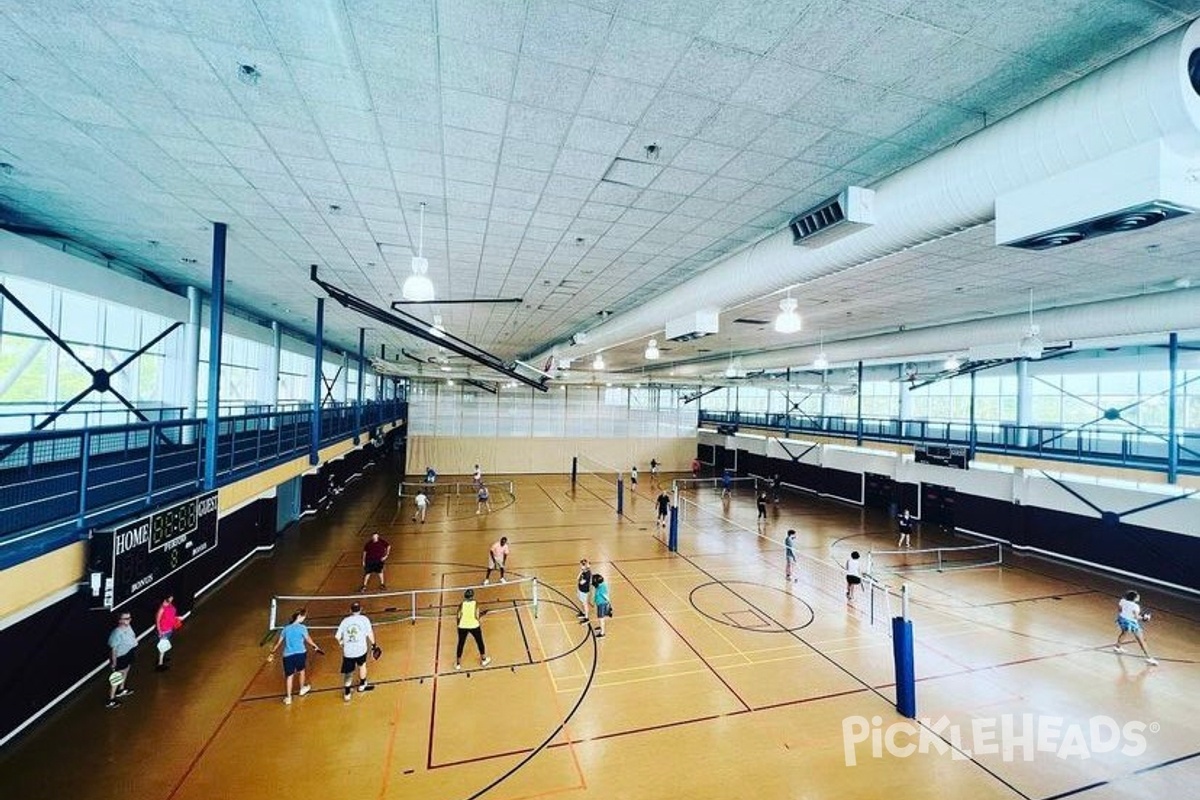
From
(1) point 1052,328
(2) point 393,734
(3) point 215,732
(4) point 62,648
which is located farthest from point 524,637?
(1) point 1052,328

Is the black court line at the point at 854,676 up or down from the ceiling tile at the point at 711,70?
down

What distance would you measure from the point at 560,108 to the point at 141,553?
717 centimetres

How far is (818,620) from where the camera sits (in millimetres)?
10891

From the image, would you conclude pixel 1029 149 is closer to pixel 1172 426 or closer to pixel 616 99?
pixel 616 99

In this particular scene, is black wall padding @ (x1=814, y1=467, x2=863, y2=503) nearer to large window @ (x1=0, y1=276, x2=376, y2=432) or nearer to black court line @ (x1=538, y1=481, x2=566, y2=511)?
black court line @ (x1=538, y1=481, x2=566, y2=511)

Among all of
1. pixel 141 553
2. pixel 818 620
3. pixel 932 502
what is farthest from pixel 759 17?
pixel 932 502

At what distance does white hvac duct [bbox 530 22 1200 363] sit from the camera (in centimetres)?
293

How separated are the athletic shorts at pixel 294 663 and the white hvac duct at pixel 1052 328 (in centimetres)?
1667

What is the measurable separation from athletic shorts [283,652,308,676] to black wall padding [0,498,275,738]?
2.53 metres

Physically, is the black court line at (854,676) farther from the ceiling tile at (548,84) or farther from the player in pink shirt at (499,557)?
the ceiling tile at (548,84)

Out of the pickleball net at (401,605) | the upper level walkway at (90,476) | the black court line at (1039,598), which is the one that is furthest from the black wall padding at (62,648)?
the black court line at (1039,598)

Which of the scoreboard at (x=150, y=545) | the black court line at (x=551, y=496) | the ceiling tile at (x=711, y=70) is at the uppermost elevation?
the ceiling tile at (x=711, y=70)

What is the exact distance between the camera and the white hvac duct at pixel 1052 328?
966cm

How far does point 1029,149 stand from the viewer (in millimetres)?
3662
